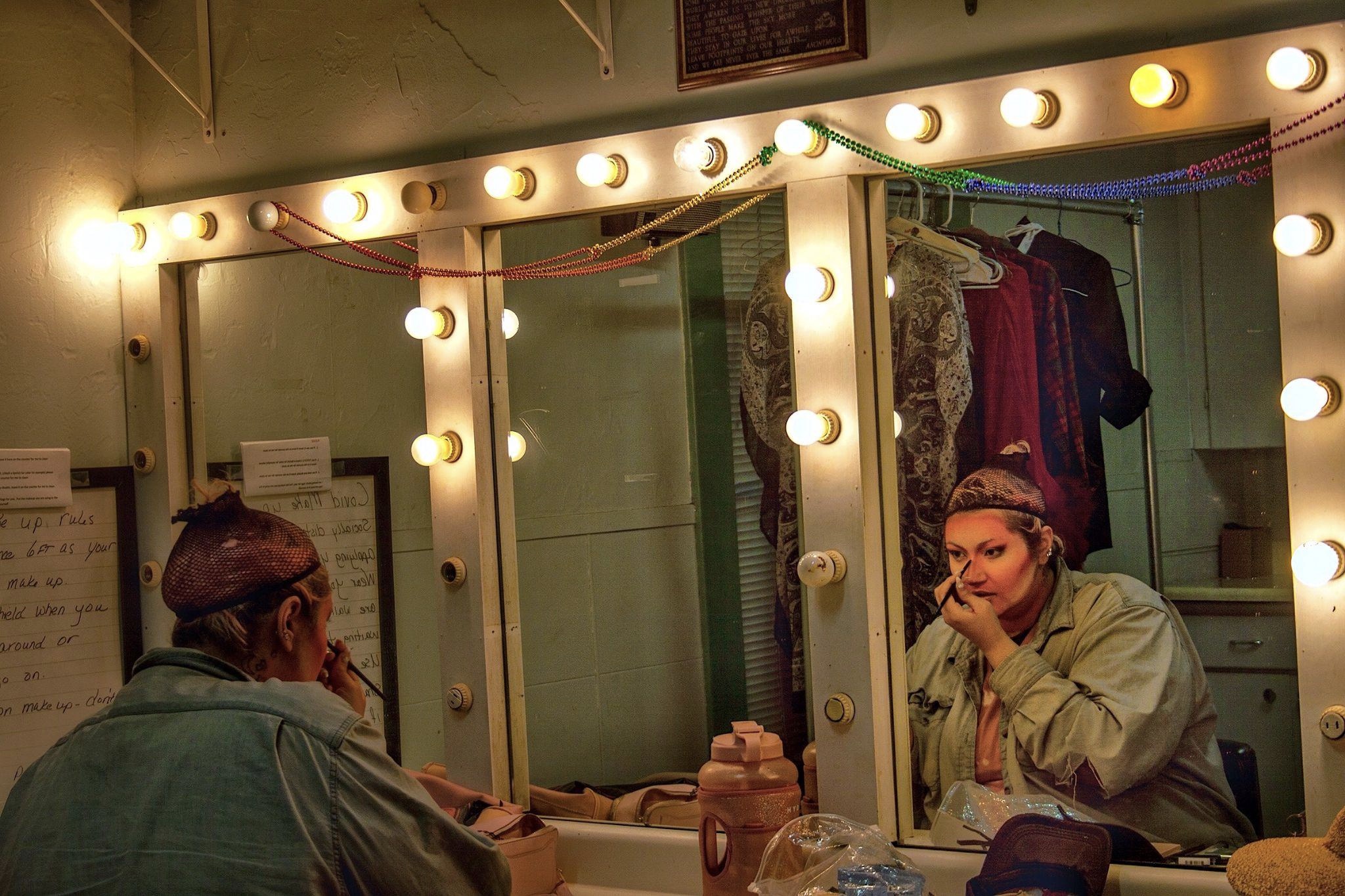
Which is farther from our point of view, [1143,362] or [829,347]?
[829,347]

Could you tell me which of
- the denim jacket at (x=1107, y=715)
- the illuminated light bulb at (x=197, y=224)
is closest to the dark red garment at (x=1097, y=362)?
the denim jacket at (x=1107, y=715)

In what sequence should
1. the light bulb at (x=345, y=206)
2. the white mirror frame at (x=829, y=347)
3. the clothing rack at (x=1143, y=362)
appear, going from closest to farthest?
the white mirror frame at (x=829, y=347)
the clothing rack at (x=1143, y=362)
the light bulb at (x=345, y=206)

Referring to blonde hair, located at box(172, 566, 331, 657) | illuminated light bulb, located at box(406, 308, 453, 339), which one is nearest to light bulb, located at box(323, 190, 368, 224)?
illuminated light bulb, located at box(406, 308, 453, 339)

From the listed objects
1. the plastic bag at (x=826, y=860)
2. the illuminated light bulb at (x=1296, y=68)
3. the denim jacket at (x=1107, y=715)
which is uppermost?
the illuminated light bulb at (x=1296, y=68)

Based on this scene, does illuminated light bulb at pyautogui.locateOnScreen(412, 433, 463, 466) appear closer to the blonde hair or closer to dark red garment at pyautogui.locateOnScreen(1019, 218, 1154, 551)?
the blonde hair

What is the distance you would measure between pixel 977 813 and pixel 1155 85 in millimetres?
959

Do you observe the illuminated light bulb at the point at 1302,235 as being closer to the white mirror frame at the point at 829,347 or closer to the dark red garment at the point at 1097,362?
the white mirror frame at the point at 829,347

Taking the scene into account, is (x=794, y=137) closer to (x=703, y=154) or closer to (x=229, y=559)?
(x=703, y=154)

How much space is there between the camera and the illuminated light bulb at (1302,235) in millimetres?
1505

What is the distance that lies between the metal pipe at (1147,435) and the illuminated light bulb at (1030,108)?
167mm

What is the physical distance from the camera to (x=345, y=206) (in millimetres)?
2121

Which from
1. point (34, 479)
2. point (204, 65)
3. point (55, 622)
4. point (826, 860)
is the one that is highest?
point (204, 65)

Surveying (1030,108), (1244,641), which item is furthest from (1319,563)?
(1030,108)

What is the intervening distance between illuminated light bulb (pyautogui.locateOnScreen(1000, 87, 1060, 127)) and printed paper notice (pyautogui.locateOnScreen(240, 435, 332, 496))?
1295 millimetres
